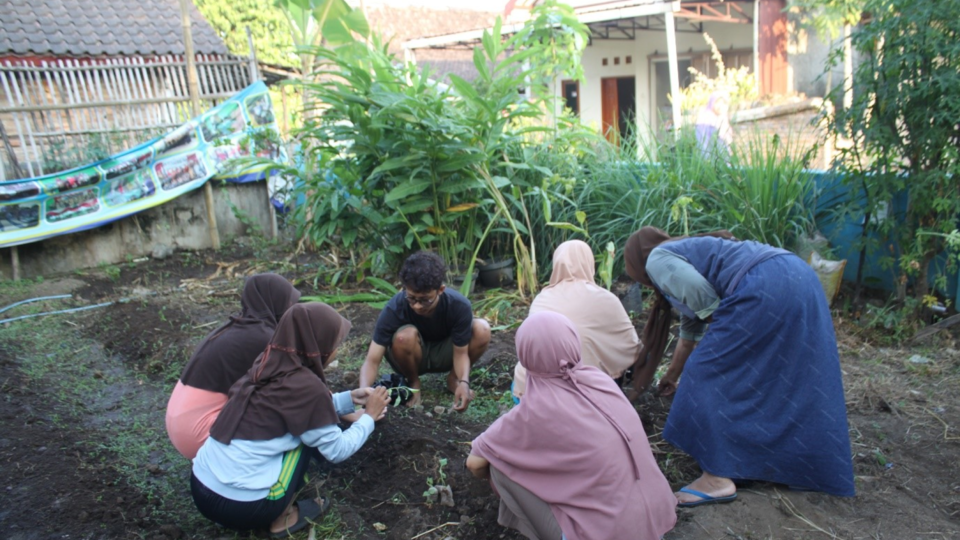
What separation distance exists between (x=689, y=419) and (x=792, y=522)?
538 millimetres

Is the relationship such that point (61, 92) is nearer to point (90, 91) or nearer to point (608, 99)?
point (90, 91)

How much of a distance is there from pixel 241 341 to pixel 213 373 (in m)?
0.18

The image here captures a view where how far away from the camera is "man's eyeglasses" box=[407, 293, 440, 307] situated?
3592mm

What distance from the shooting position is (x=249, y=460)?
8.55ft

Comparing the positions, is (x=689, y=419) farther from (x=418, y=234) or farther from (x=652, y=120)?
(x=652, y=120)

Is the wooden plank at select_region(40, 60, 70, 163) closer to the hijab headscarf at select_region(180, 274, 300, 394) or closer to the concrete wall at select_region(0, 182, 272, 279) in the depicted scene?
the concrete wall at select_region(0, 182, 272, 279)

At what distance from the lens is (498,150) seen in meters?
5.99

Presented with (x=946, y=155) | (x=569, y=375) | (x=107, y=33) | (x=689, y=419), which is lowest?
(x=689, y=419)

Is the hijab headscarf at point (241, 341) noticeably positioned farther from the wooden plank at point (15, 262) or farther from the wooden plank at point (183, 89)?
the wooden plank at point (183, 89)

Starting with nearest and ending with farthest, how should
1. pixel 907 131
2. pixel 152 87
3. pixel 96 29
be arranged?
pixel 907 131, pixel 152 87, pixel 96 29

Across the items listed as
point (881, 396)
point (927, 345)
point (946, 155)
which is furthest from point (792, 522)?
point (946, 155)

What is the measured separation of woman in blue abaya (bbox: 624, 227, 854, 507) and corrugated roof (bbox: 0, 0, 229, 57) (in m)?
9.65

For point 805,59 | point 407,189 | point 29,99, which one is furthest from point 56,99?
point 805,59

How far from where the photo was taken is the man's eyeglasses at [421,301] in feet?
11.8
